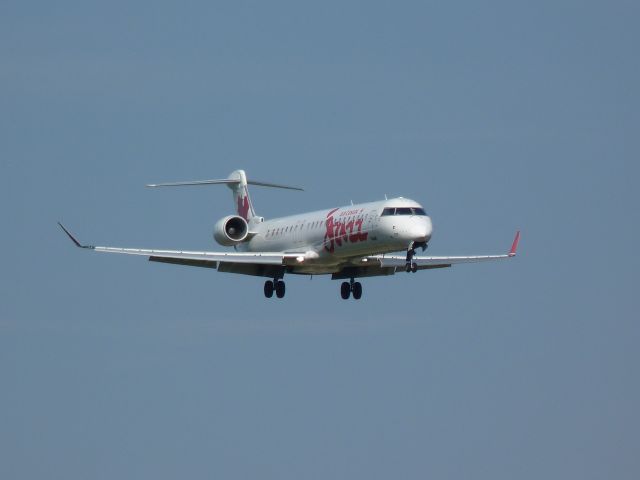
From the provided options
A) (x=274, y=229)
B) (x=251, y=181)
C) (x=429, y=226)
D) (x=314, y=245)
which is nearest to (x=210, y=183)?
(x=251, y=181)

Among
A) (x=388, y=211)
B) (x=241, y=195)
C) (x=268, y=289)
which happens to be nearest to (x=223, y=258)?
(x=268, y=289)

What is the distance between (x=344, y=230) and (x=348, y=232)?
0.31 metres

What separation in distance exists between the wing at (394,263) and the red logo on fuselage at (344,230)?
150 cm

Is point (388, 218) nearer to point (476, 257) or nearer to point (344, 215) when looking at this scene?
point (344, 215)

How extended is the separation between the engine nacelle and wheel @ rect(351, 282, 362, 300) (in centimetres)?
565

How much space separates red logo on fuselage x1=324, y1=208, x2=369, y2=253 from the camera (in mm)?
53562

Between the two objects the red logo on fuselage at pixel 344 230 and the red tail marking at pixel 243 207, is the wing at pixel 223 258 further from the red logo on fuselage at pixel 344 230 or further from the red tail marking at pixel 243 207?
the red tail marking at pixel 243 207

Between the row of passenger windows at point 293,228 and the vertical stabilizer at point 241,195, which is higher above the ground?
the vertical stabilizer at point 241,195

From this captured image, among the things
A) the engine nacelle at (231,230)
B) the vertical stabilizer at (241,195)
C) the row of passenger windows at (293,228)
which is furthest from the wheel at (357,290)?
the vertical stabilizer at (241,195)

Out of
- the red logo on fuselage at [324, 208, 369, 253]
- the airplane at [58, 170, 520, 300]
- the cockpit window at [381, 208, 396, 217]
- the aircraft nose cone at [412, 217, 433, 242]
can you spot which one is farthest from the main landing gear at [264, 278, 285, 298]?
the aircraft nose cone at [412, 217, 433, 242]

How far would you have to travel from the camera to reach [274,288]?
57938 millimetres

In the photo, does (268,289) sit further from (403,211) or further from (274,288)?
(403,211)

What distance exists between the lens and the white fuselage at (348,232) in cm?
5216

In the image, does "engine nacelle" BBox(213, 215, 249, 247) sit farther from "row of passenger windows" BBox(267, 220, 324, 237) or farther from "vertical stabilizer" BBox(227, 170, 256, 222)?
"vertical stabilizer" BBox(227, 170, 256, 222)
